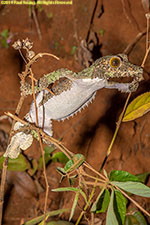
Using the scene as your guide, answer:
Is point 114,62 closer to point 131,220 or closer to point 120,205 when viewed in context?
point 120,205

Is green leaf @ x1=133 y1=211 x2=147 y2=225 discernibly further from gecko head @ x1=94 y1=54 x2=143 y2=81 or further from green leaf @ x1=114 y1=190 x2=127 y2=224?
gecko head @ x1=94 y1=54 x2=143 y2=81

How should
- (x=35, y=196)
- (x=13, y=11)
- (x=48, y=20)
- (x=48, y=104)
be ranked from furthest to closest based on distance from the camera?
(x=13, y=11), (x=48, y=20), (x=35, y=196), (x=48, y=104)

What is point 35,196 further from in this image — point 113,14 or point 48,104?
point 113,14

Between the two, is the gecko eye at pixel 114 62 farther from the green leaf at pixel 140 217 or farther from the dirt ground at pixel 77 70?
the green leaf at pixel 140 217

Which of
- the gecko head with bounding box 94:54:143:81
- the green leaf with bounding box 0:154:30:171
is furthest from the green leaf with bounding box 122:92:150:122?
the green leaf with bounding box 0:154:30:171

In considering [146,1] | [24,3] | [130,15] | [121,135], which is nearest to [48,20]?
[24,3]

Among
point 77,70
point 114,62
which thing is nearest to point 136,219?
point 114,62
